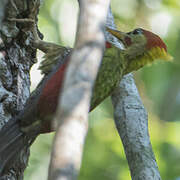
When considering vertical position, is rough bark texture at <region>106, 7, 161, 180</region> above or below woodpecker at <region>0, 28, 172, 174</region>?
below

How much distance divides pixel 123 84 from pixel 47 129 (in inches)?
38.8

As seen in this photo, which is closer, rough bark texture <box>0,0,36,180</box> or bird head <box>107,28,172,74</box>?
rough bark texture <box>0,0,36,180</box>

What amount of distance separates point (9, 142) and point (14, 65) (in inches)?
27.4

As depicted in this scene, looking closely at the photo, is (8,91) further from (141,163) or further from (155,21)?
(155,21)

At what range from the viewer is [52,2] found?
6414mm

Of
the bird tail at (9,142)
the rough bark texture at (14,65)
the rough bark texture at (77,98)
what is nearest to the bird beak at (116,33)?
the rough bark texture at (14,65)

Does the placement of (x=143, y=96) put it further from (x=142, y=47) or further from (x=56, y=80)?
(x=56, y=80)

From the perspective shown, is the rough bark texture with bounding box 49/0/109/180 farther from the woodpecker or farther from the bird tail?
the bird tail

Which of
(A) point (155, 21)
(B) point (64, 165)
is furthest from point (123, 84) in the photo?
(A) point (155, 21)

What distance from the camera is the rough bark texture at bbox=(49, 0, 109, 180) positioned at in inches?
75.2

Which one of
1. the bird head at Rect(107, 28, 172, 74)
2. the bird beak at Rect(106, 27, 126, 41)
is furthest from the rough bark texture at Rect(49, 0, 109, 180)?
the bird head at Rect(107, 28, 172, 74)

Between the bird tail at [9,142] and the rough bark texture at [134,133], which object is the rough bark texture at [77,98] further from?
the rough bark texture at [134,133]

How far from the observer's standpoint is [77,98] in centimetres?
200

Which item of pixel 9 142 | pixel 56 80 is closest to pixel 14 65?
pixel 56 80
